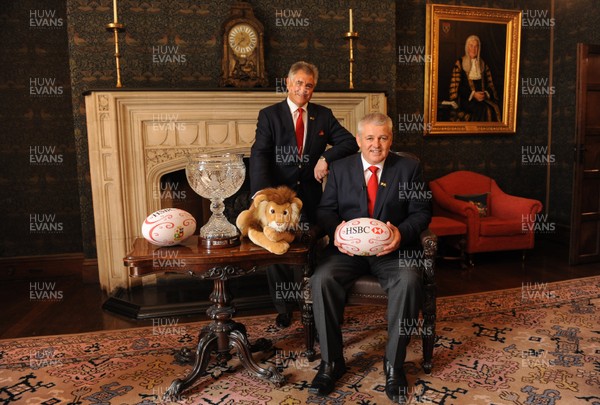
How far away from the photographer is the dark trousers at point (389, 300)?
2.59 metres

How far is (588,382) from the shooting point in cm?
271

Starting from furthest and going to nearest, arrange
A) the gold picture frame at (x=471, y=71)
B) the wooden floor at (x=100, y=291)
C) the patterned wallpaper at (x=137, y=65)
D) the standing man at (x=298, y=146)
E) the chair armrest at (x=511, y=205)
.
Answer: the gold picture frame at (x=471, y=71) → the chair armrest at (x=511, y=205) → the patterned wallpaper at (x=137, y=65) → the wooden floor at (x=100, y=291) → the standing man at (x=298, y=146)

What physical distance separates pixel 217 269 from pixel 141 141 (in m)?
2.46

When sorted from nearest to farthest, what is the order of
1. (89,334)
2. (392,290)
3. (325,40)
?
(392,290)
(89,334)
(325,40)

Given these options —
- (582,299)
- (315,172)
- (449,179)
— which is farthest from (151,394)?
(449,179)

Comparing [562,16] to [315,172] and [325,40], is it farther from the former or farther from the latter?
[315,172]

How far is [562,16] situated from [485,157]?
2043 millimetres

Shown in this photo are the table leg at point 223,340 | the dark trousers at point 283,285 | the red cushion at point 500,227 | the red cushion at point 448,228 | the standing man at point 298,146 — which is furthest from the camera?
the red cushion at point 500,227

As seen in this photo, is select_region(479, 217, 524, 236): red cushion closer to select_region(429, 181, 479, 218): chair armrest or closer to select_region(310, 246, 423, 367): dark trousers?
select_region(429, 181, 479, 218): chair armrest

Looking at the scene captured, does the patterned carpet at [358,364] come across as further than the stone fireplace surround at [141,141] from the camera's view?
No

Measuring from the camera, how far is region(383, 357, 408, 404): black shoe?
254cm

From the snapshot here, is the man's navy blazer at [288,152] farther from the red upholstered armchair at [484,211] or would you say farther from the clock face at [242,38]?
the red upholstered armchair at [484,211]

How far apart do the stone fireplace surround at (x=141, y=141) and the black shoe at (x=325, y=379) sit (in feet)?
8.54

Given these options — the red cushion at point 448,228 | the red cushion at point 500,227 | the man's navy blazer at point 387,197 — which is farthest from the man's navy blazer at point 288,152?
the red cushion at point 500,227
